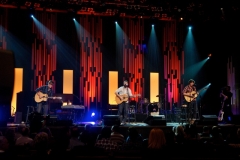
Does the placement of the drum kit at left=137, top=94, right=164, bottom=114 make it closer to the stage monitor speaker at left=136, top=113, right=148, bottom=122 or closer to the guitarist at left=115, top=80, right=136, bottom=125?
the stage monitor speaker at left=136, top=113, right=148, bottom=122

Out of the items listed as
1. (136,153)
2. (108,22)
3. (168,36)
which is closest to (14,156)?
(136,153)

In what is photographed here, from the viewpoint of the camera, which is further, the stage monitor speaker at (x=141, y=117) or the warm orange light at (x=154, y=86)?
the warm orange light at (x=154, y=86)

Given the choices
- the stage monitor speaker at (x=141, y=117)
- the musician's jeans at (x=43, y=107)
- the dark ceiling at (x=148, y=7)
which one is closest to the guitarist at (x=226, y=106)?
the stage monitor speaker at (x=141, y=117)

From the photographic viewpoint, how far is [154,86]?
17562mm

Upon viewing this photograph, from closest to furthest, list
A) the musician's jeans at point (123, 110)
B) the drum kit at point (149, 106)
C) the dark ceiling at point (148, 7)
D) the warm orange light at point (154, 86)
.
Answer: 1. the musician's jeans at point (123, 110)
2. the drum kit at point (149, 106)
3. the dark ceiling at point (148, 7)
4. the warm orange light at point (154, 86)

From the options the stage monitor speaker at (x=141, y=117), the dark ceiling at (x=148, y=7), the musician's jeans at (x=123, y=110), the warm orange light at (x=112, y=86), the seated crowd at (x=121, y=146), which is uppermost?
the dark ceiling at (x=148, y=7)

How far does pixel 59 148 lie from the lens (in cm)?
471

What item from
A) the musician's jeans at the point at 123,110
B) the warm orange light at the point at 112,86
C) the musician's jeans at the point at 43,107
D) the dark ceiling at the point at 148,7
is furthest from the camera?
the warm orange light at the point at 112,86

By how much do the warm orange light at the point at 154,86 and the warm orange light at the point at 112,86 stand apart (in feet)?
6.32

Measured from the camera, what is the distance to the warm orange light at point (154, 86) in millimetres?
17484

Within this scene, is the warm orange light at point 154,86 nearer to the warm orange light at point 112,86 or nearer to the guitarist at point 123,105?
the warm orange light at point 112,86

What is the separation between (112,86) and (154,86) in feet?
7.50

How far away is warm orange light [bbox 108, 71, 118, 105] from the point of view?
55.7 feet

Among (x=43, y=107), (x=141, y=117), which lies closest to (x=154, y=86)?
(x=141, y=117)
